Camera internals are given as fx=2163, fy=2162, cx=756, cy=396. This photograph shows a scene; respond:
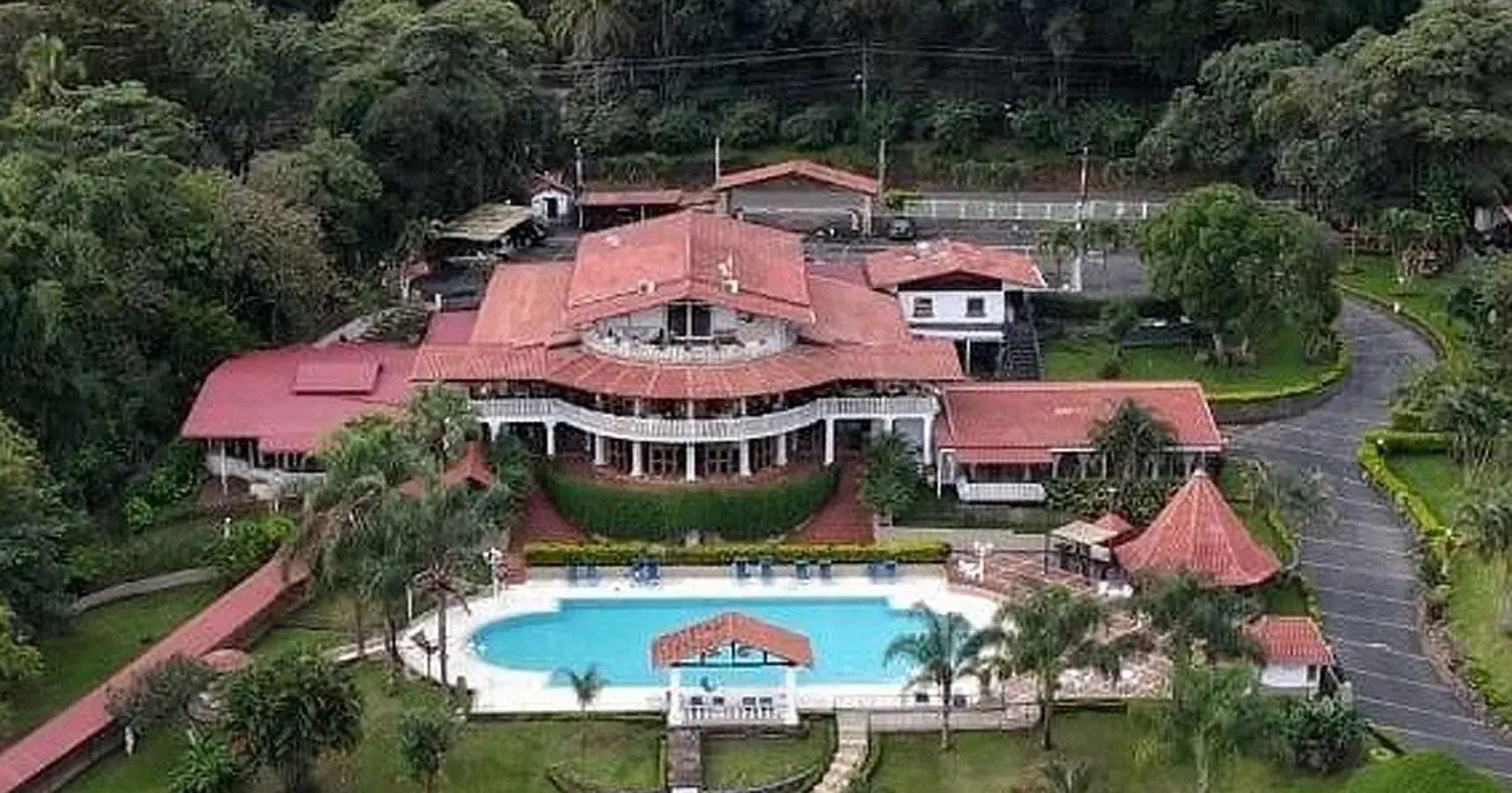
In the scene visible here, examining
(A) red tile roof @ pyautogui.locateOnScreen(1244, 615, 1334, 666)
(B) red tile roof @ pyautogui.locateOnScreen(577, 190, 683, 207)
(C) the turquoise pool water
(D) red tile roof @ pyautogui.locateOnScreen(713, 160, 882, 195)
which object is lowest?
(C) the turquoise pool water

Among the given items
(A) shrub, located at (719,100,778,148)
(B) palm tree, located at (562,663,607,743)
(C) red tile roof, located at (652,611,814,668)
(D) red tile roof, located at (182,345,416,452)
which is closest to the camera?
(B) palm tree, located at (562,663,607,743)

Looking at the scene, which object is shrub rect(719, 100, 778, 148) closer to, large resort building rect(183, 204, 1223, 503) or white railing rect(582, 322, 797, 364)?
large resort building rect(183, 204, 1223, 503)

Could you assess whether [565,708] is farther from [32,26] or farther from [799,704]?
[32,26]

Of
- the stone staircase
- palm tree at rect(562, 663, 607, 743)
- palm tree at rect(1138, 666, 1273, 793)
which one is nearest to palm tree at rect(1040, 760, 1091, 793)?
palm tree at rect(1138, 666, 1273, 793)

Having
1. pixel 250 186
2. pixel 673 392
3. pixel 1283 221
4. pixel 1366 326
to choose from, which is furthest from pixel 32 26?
pixel 1366 326

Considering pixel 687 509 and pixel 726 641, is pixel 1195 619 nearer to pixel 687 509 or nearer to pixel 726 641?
pixel 726 641

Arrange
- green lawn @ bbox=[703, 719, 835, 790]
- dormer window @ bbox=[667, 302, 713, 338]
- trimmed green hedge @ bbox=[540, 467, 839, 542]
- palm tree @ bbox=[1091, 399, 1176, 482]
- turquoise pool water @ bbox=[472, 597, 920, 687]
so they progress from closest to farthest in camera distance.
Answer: green lawn @ bbox=[703, 719, 835, 790]
turquoise pool water @ bbox=[472, 597, 920, 687]
trimmed green hedge @ bbox=[540, 467, 839, 542]
palm tree @ bbox=[1091, 399, 1176, 482]
dormer window @ bbox=[667, 302, 713, 338]

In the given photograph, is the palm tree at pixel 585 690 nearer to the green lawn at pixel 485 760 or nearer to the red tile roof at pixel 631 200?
the green lawn at pixel 485 760
